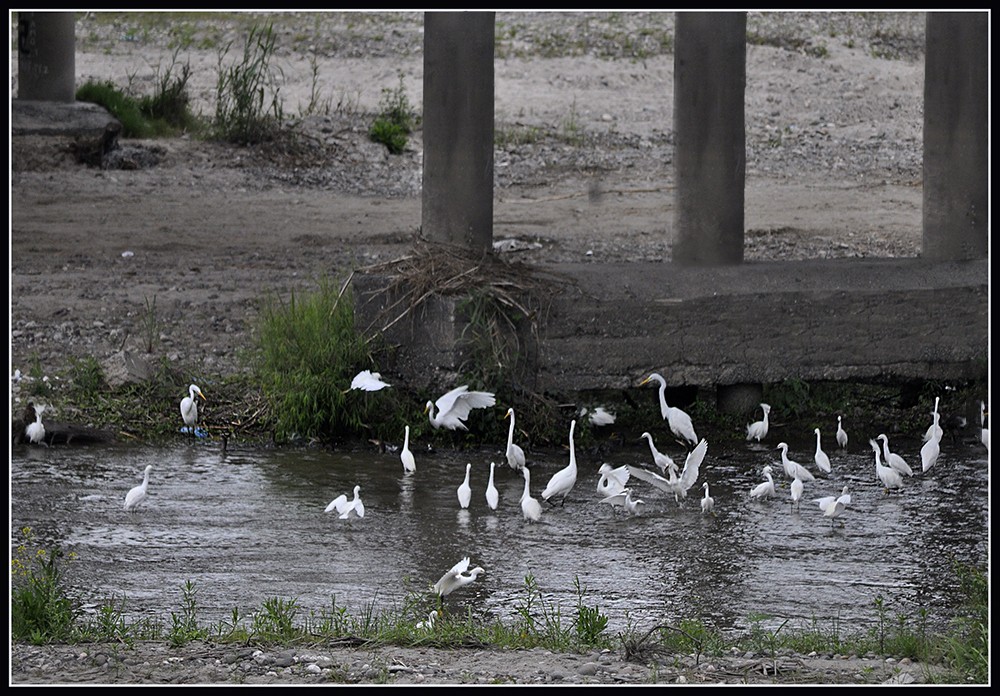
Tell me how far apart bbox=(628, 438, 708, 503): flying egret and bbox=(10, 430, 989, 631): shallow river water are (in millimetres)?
166

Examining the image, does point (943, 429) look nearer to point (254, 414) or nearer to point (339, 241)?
point (254, 414)

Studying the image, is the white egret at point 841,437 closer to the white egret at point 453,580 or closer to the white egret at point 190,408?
the white egret at point 453,580

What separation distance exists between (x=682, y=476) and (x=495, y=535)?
1199 mm

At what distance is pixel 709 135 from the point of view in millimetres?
10633

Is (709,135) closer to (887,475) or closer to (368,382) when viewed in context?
(887,475)

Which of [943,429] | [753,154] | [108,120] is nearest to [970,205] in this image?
[943,429]

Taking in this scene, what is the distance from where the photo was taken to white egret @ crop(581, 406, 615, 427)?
9992 mm

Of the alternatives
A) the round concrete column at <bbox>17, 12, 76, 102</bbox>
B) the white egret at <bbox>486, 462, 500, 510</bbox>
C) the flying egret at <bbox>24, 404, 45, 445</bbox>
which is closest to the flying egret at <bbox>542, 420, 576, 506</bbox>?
the white egret at <bbox>486, 462, 500, 510</bbox>

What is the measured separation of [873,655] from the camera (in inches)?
230

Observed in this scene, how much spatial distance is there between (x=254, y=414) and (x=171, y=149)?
30.6 feet

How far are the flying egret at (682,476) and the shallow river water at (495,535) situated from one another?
0.17m

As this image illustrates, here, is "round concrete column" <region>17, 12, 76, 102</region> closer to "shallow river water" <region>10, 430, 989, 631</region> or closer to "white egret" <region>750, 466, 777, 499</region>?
"shallow river water" <region>10, 430, 989, 631</region>

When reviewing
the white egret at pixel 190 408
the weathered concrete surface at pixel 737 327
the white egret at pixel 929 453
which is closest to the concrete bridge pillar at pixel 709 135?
the weathered concrete surface at pixel 737 327

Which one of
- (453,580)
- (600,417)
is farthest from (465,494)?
(453,580)
